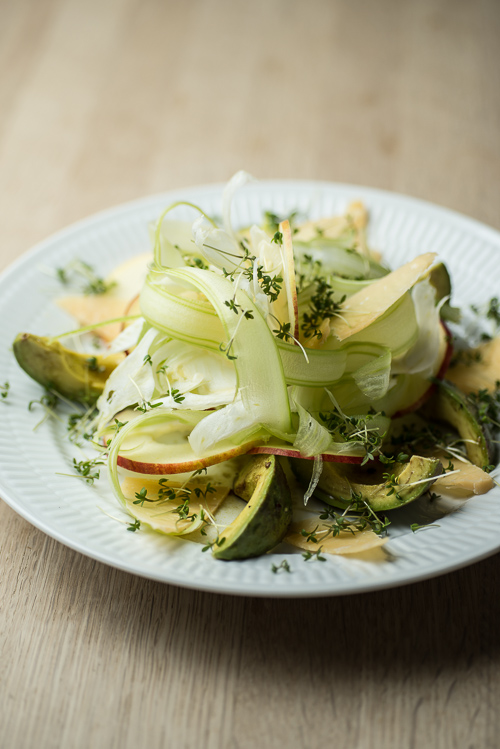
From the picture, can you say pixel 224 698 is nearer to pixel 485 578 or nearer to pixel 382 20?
pixel 485 578

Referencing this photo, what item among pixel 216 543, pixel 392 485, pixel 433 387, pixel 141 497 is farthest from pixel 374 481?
pixel 141 497

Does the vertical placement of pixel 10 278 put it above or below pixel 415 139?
below

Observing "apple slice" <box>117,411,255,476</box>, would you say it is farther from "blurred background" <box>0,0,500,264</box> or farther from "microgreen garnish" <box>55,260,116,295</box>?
"blurred background" <box>0,0,500,264</box>

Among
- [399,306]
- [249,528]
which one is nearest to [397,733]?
[249,528]

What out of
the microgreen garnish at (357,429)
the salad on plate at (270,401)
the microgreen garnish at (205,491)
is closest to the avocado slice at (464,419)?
the salad on plate at (270,401)

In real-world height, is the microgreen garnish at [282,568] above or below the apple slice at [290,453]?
below

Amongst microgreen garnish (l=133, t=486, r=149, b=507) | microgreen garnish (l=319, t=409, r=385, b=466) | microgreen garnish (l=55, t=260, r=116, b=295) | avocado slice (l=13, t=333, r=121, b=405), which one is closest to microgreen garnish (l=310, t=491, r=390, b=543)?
microgreen garnish (l=319, t=409, r=385, b=466)

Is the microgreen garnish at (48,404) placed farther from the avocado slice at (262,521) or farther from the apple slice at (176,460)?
the avocado slice at (262,521)
